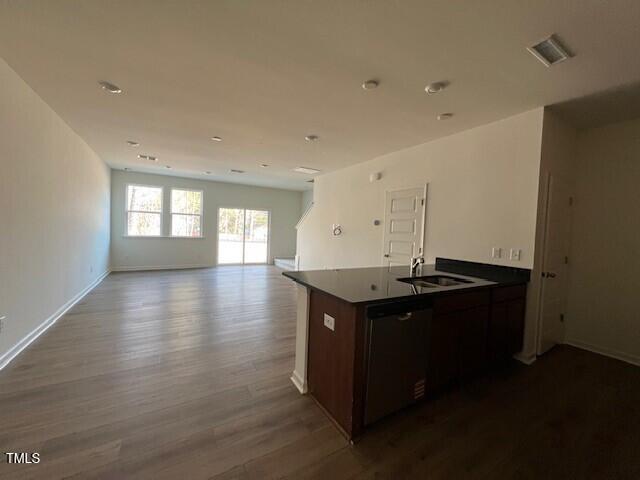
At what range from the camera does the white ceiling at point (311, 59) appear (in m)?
1.55

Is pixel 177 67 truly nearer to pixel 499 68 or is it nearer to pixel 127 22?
pixel 127 22

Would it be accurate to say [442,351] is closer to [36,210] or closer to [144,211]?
[36,210]

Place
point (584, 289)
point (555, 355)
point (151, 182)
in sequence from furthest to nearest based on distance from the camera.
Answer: point (151, 182)
point (584, 289)
point (555, 355)

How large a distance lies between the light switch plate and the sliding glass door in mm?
7250

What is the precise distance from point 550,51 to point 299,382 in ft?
10.1

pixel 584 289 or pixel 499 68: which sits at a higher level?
pixel 499 68

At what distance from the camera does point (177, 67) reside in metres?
2.17

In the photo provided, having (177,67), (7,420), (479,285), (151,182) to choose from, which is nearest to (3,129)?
(177,67)

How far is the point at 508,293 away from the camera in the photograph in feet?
8.24

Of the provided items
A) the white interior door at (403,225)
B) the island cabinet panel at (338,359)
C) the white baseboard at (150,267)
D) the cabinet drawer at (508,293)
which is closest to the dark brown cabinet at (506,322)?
the cabinet drawer at (508,293)

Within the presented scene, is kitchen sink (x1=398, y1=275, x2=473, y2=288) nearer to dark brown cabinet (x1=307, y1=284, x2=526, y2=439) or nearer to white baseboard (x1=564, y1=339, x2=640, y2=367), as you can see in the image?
dark brown cabinet (x1=307, y1=284, x2=526, y2=439)

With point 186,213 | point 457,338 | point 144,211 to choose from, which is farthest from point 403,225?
point 144,211

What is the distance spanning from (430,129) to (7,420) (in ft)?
15.0

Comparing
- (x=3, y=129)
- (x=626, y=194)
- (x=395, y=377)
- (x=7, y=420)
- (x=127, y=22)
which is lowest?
(x=7, y=420)
